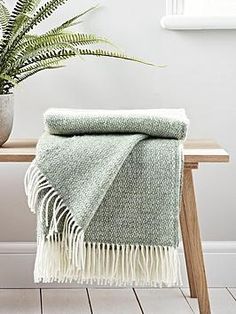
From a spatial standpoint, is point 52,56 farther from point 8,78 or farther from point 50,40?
point 8,78

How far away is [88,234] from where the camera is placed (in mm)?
2291

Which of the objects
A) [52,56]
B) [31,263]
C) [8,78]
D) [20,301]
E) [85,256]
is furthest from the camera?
[31,263]

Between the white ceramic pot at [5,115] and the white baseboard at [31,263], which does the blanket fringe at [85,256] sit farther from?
the white baseboard at [31,263]

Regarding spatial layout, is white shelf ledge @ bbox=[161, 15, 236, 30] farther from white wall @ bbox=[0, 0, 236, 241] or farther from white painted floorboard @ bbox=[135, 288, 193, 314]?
white painted floorboard @ bbox=[135, 288, 193, 314]

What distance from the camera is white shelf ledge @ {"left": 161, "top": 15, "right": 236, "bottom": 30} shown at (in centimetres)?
279

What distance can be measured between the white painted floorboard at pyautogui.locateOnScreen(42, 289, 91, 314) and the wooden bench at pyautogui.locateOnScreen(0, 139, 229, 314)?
399mm

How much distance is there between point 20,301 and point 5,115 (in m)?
0.66

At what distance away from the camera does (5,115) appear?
2.50 meters

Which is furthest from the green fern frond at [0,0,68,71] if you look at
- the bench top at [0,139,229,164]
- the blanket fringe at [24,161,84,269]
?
the blanket fringe at [24,161,84,269]

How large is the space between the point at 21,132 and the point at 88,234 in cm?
69

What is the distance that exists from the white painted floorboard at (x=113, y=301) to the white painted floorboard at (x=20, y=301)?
189mm

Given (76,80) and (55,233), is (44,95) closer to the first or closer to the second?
(76,80)

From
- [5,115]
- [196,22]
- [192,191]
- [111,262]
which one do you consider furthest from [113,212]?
[196,22]

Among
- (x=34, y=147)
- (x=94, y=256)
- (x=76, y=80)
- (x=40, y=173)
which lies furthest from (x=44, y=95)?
(x=94, y=256)
